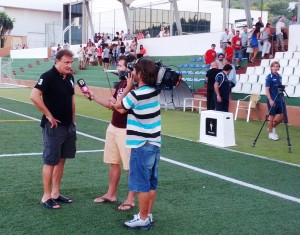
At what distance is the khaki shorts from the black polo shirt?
0.53m

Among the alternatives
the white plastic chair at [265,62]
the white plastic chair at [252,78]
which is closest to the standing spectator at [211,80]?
the white plastic chair at [252,78]

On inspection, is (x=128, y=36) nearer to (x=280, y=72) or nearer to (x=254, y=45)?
(x=254, y=45)

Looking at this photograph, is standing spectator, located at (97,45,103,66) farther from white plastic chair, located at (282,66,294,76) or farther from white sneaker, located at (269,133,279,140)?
white sneaker, located at (269,133,279,140)

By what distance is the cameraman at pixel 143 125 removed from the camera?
5004 mm

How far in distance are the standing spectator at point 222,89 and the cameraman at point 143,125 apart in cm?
732

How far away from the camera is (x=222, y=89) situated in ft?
40.6

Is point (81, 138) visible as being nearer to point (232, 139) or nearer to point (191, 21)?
point (232, 139)

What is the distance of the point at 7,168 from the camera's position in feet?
25.8

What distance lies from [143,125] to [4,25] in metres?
60.6

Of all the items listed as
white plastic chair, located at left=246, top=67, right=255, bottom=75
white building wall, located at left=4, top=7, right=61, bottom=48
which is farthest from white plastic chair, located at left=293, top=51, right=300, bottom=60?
white building wall, located at left=4, top=7, right=61, bottom=48

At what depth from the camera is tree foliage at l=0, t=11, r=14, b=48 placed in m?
61.1

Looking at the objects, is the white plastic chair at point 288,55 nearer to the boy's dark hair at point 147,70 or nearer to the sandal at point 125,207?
the sandal at point 125,207

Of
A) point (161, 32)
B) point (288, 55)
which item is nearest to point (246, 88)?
point (288, 55)

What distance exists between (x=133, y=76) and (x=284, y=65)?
561 inches
